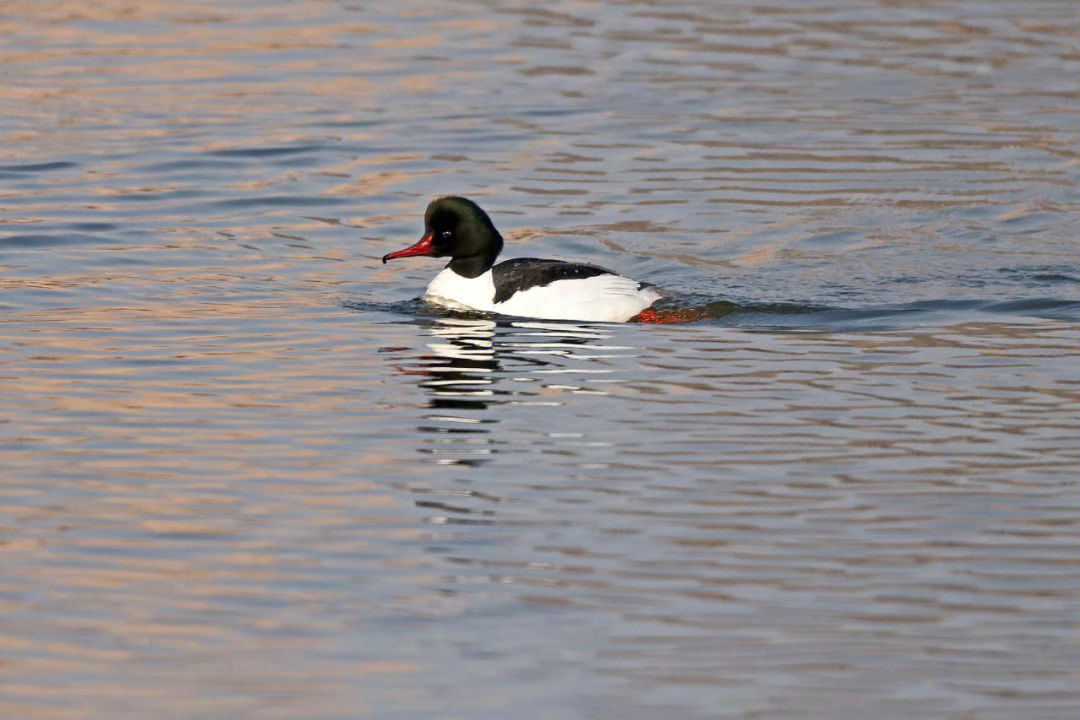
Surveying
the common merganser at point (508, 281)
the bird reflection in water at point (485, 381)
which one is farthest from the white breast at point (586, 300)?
the bird reflection in water at point (485, 381)

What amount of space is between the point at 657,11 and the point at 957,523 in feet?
56.0

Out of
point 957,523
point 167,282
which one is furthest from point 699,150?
point 957,523

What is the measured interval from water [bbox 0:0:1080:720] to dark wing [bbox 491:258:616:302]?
11.3 inches

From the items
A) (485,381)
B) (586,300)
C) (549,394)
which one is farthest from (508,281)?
(549,394)

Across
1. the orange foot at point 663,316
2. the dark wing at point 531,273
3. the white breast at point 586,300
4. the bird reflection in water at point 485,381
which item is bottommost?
the bird reflection in water at point 485,381

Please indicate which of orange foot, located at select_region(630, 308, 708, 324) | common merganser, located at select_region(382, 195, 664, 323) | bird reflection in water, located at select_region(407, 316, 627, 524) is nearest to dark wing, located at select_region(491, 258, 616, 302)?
common merganser, located at select_region(382, 195, 664, 323)

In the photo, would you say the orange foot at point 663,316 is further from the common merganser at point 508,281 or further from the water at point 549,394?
the water at point 549,394

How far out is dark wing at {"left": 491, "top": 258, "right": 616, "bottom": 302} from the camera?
38.6 ft

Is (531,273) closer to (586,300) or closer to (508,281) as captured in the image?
(508,281)

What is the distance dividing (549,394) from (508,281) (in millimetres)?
2512

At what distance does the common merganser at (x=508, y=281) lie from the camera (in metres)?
11.8

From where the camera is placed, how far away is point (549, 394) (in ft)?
31.7

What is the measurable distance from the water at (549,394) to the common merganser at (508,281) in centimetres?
21

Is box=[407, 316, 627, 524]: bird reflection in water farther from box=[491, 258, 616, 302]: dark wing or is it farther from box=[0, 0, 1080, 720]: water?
box=[491, 258, 616, 302]: dark wing
